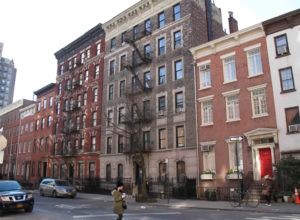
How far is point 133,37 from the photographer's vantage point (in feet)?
124

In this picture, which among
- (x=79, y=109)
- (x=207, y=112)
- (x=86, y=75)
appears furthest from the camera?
(x=86, y=75)

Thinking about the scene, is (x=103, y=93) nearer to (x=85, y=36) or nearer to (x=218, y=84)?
(x=85, y=36)

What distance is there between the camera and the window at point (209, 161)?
87.5 feet

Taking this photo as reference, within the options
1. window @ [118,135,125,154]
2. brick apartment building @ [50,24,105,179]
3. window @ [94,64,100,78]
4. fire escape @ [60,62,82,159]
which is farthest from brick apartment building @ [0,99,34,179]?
window @ [118,135,125,154]

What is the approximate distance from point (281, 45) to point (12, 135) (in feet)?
188

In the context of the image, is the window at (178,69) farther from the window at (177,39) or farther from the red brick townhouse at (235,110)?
the red brick townhouse at (235,110)

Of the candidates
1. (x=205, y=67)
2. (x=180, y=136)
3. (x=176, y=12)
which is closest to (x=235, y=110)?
(x=205, y=67)

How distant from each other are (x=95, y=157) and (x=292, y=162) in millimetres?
24507

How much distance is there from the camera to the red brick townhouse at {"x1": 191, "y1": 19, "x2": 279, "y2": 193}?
2381 centimetres

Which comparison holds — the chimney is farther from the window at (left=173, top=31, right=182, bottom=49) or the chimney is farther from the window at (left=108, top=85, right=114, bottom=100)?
the window at (left=108, top=85, right=114, bottom=100)

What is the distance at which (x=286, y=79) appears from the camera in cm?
2352

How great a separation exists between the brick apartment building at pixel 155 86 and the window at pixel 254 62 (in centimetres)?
584

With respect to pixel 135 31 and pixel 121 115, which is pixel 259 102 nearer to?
pixel 121 115

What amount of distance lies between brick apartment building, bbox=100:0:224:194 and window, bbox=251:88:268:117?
5.83m
